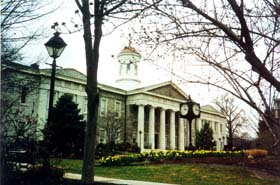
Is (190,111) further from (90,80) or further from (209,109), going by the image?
(209,109)

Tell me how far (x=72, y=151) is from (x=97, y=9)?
780 inches

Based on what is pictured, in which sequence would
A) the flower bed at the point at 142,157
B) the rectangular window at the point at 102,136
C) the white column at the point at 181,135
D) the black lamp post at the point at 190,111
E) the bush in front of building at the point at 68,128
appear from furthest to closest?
the white column at the point at 181,135 → the rectangular window at the point at 102,136 → the bush in front of building at the point at 68,128 → the black lamp post at the point at 190,111 → the flower bed at the point at 142,157

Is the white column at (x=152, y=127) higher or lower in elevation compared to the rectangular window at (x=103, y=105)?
lower

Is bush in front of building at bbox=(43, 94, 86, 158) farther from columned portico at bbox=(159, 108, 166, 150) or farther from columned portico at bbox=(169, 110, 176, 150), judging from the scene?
columned portico at bbox=(169, 110, 176, 150)

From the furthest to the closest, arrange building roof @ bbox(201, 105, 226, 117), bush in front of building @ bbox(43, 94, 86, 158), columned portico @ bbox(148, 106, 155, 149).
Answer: building roof @ bbox(201, 105, 226, 117) < columned portico @ bbox(148, 106, 155, 149) < bush in front of building @ bbox(43, 94, 86, 158)

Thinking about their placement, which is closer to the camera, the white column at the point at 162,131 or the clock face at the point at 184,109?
the clock face at the point at 184,109

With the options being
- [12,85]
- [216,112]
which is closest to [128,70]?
[216,112]

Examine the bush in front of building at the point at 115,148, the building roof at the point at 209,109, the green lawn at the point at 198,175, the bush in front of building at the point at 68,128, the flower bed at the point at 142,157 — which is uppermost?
the building roof at the point at 209,109

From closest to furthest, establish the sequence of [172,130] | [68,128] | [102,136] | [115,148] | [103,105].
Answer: [68,128], [115,148], [102,136], [103,105], [172,130]

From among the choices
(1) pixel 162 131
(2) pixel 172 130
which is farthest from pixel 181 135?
(1) pixel 162 131

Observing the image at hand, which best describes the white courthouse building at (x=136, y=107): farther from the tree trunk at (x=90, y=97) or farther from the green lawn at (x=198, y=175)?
the tree trunk at (x=90, y=97)

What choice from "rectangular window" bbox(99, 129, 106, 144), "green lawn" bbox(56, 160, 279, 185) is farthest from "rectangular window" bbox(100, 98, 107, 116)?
"green lawn" bbox(56, 160, 279, 185)

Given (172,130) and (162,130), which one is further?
(172,130)

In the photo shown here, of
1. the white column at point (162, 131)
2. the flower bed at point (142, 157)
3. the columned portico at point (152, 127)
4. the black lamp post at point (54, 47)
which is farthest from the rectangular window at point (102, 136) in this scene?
the black lamp post at point (54, 47)
